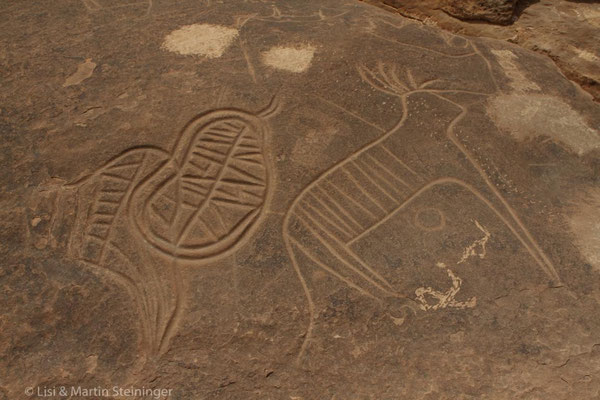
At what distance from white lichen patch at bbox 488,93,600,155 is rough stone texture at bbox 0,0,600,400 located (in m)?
0.01

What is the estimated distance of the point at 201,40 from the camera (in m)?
3.04

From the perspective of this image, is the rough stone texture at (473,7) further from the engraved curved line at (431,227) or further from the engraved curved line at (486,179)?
the engraved curved line at (431,227)

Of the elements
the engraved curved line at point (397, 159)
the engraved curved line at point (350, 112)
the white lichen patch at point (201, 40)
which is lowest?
the engraved curved line at point (397, 159)

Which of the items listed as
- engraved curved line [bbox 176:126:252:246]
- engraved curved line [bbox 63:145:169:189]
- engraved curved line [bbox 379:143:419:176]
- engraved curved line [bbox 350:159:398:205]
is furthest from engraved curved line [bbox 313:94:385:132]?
engraved curved line [bbox 63:145:169:189]

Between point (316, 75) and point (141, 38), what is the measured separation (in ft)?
3.77

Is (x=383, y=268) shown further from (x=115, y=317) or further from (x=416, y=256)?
(x=115, y=317)

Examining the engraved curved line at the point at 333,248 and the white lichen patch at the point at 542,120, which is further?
the white lichen patch at the point at 542,120

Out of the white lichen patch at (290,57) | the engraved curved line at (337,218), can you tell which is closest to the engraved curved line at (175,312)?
the engraved curved line at (337,218)

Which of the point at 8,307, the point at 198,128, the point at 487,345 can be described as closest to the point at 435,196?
the point at 487,345

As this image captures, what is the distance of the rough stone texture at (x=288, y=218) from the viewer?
199cm

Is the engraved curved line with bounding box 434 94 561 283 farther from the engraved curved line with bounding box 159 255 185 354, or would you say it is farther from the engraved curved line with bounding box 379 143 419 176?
the engraved curved line with bounding box 159 255 185 354

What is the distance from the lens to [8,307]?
6.64 ft

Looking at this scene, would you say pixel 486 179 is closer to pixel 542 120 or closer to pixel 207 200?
pixel 542 120

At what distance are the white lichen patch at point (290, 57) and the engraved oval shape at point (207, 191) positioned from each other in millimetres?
510
